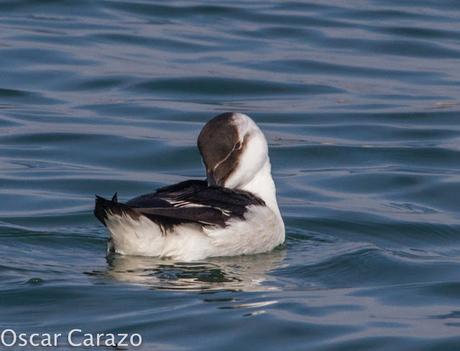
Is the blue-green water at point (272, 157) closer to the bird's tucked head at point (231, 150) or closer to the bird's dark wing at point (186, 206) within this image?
the bird's dark wing at point (186, 206)

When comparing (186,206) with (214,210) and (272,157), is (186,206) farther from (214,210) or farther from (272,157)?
(272,157)

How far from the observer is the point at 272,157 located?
46.9ft

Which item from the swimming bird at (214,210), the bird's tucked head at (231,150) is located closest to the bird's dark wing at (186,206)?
the swimming bird at (214,210)

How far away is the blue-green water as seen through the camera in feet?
28.6

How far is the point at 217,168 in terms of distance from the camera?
10727 mm

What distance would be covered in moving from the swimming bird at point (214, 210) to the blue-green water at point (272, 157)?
137mm

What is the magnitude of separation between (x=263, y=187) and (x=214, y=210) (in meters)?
1.12

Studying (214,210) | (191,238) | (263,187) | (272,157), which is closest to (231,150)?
(263,187)

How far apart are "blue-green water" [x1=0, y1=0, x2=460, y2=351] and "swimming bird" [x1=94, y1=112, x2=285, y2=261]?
137 mm

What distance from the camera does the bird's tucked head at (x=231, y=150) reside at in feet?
35.0

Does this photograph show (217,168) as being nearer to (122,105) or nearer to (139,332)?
(139,332)

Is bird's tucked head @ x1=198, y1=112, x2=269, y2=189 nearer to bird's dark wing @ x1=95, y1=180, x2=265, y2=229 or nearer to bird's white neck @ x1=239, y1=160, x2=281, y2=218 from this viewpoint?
bird's white neck @ x1=239, y1=160, x2=281, y2=218

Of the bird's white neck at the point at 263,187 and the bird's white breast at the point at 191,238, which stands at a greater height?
the bird's white neck at the point at 263,187

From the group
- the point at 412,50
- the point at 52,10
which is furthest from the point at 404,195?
the point at 52,10
